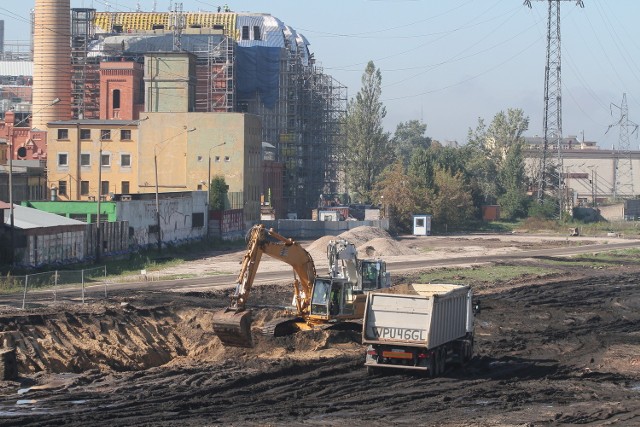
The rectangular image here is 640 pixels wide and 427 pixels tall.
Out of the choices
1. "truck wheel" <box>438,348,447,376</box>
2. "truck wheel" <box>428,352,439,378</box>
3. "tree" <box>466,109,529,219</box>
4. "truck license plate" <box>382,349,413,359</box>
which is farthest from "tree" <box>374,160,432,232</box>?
"truck license plate" <box>382,349,413,359</box>

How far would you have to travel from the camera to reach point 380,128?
5487 inches

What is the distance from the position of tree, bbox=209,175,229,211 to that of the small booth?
25356mm

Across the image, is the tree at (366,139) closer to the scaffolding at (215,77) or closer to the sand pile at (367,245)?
the scaffolding at (215,77)

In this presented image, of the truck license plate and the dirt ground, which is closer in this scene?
the dirt ground

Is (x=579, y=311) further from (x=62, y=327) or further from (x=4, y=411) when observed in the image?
(x=4, y=411)

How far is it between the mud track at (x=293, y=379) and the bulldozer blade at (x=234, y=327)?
2.82 feet

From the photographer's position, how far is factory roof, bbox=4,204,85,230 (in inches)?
2166

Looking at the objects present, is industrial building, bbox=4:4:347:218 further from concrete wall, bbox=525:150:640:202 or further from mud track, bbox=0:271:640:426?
mud track, bbox=0:271:640:426

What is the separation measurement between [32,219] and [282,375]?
3305 centimetres

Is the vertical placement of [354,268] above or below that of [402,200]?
below

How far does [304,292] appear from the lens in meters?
33.2

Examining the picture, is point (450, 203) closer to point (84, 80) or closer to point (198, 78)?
point (198, 78)

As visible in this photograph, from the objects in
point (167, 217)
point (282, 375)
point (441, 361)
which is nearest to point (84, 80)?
point (167, 217)

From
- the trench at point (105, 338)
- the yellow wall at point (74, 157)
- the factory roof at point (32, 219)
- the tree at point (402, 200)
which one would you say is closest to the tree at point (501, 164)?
the tree at point (402, 200)
